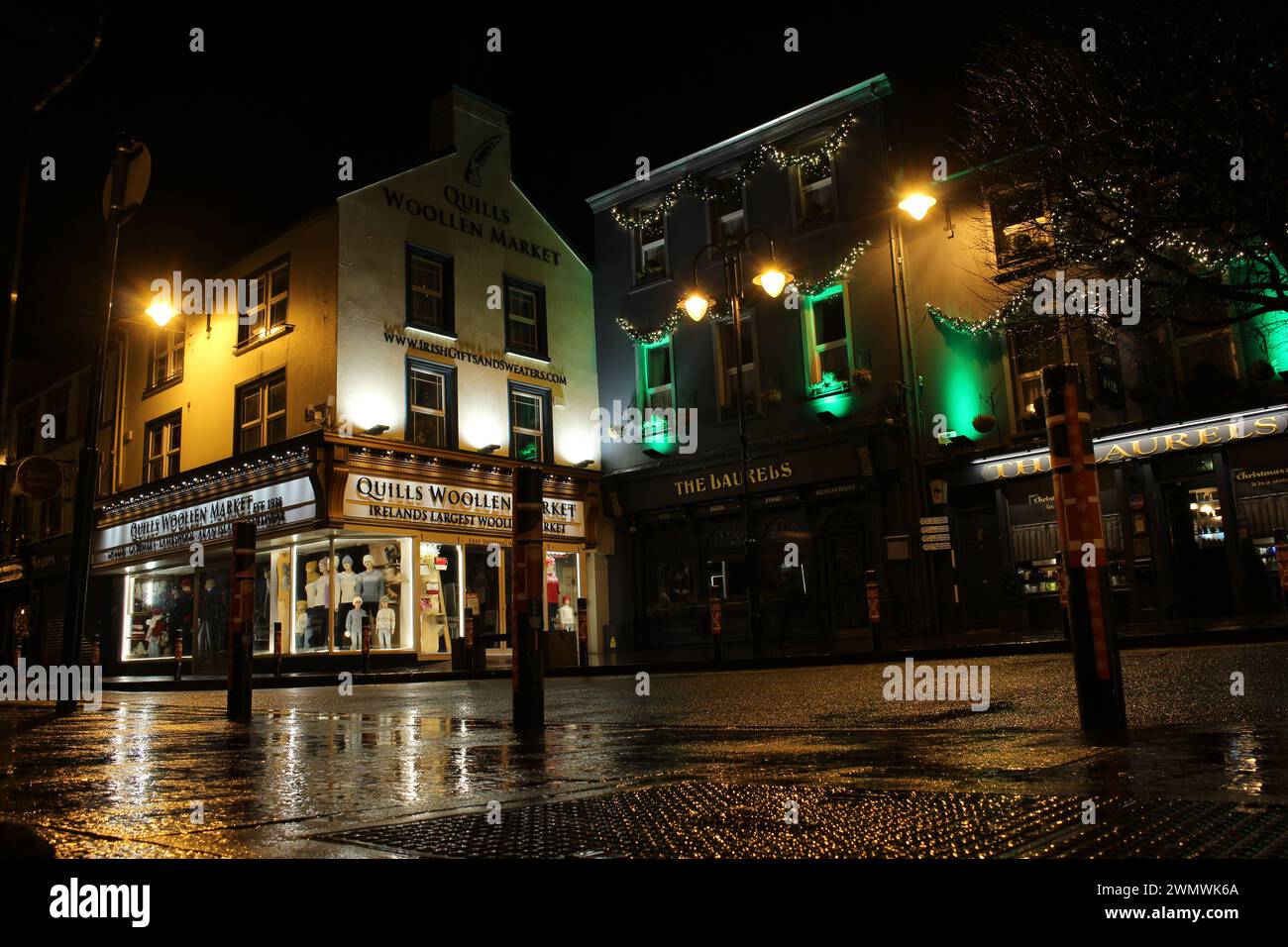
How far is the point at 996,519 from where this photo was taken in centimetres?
2178

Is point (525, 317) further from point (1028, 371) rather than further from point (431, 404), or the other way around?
point (1028, 371)

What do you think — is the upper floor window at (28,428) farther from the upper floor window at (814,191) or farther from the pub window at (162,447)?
the upper floor window at (814,191)

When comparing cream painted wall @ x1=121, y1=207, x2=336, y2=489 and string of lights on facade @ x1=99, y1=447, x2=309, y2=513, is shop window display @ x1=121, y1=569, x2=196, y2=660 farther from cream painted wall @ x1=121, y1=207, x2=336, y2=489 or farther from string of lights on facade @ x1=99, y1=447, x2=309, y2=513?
cream painted wall @ x1=121, y1=207, x2=336, y2=489

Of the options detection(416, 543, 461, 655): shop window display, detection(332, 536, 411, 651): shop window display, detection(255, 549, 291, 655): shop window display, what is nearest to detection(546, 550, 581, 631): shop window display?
detection(416, 543, 461, 655): shop window display

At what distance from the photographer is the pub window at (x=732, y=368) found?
25.1 m

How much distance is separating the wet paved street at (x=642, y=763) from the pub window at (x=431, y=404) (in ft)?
55.4

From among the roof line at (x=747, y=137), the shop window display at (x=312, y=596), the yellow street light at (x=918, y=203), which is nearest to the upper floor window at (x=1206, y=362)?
the yellow street light at (x=918, y=203)

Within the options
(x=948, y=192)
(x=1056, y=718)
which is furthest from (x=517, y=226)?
(x=1056, y=718)

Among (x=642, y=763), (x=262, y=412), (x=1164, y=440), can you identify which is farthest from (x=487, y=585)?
(x=642, y=763)

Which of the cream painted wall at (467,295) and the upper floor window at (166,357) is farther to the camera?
the upper floor window at (166,357)

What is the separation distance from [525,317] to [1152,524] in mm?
16481

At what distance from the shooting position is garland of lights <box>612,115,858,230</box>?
24.1m
